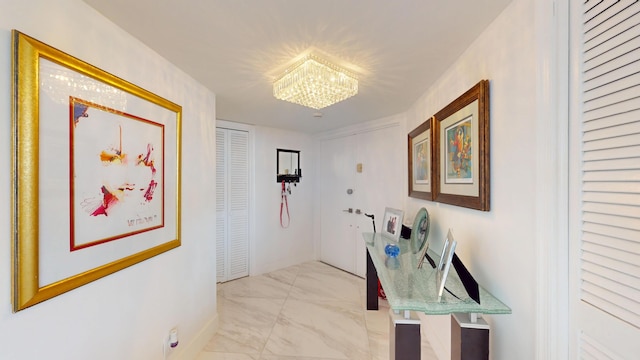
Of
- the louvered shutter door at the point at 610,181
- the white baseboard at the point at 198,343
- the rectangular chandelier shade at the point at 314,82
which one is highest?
the rectangular chandelier shade at the point at 314,82

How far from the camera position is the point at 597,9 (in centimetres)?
75

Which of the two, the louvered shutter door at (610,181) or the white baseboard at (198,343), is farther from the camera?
the white baseboard at (198,343)

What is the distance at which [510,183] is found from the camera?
1.05m

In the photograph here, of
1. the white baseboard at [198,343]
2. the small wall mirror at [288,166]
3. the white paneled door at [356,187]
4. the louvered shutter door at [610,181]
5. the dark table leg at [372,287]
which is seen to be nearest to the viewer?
the louvered shutter door at [610,181]

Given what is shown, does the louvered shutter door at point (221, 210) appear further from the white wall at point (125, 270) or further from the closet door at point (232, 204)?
the white wall at point (125, 270)

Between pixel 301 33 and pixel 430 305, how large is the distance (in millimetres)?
1412

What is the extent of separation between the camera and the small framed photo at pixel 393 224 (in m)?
2.33

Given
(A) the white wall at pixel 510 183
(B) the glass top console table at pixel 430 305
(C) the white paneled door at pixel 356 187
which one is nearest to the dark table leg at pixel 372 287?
(C) the white paneled door at pixel 356 187

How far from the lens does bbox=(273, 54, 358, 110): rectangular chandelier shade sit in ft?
4.86

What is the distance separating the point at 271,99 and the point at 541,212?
2.07m

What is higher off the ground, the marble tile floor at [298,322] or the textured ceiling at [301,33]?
the textured ceiling at [301,33]

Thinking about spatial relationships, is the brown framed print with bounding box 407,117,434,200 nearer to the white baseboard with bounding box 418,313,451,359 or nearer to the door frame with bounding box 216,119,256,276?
the white baseboard with bounding box 418,313,451,359

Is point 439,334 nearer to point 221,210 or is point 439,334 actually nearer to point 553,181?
point 553,181

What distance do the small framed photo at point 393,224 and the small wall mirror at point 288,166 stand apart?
172 cm
